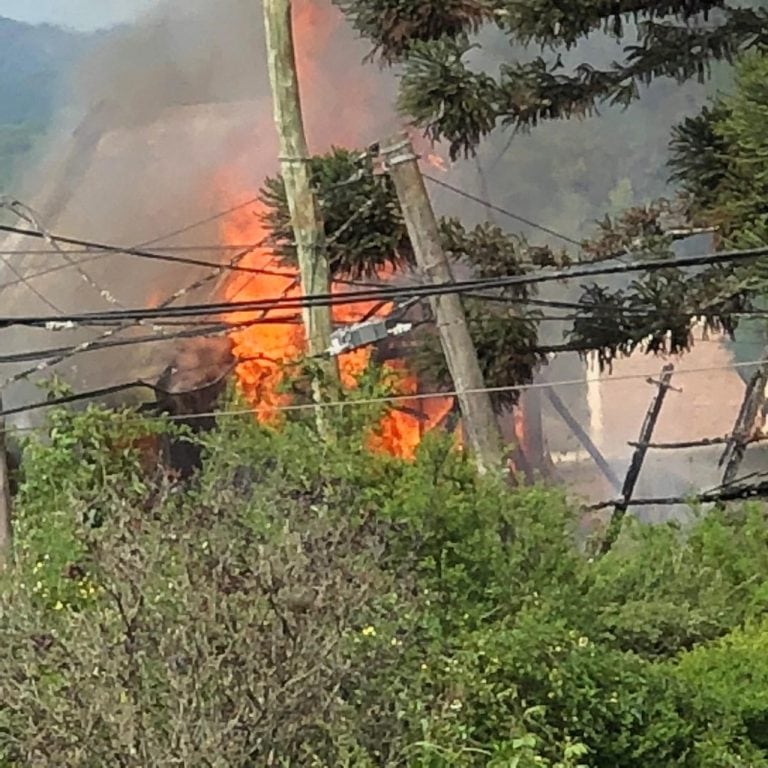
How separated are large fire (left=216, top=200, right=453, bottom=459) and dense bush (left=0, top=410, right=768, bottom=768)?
101 centimetres

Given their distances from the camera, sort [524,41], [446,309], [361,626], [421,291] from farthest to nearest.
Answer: [524,41]
[446,309]
[421,291]
[361,626]

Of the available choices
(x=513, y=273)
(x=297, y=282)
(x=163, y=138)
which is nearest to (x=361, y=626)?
(x=513, y=273)

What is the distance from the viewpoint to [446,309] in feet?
11.3

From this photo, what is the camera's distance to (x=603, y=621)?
9.63 ft

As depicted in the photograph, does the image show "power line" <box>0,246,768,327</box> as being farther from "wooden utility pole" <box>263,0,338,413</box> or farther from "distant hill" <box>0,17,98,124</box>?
"distant hill" <box>0,17,98,124</box>

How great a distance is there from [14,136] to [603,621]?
3.67m

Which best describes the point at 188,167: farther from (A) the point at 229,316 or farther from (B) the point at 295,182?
(B) the point at 295,182

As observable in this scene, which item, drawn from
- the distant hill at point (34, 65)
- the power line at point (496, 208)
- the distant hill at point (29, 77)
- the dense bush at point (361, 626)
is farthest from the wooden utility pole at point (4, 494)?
the power line at point (496, 208)

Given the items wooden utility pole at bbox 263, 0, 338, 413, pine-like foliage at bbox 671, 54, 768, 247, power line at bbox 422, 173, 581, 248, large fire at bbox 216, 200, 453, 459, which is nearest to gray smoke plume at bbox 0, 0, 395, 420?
large fire at bbox 216, 200, 453, 459

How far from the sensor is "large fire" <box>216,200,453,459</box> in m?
4.40

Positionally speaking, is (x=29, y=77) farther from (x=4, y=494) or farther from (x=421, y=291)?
(x=421, y=291)

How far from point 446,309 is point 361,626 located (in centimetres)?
120

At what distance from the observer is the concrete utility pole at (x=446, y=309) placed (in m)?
3.33

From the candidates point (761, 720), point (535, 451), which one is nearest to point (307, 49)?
point (535, 451)
